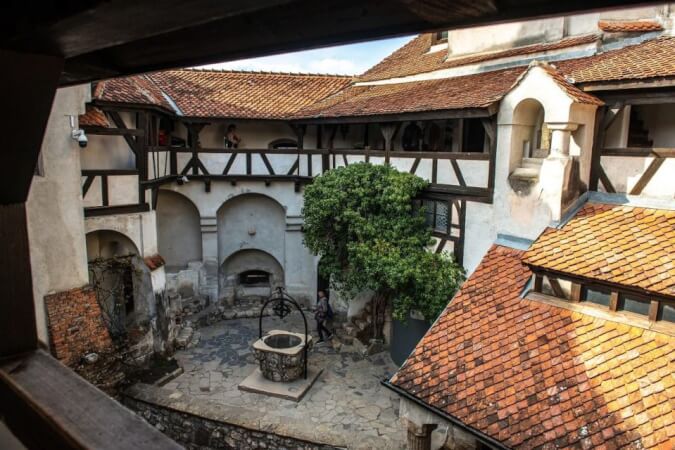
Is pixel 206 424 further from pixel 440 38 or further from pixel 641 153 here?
pixel 440 38

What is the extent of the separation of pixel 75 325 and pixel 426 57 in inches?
478

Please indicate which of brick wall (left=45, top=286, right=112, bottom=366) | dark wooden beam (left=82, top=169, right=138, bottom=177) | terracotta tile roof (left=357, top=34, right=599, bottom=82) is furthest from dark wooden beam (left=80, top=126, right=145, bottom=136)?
terracotta tile roof (left=357, top=34, right=599, bottom=82)

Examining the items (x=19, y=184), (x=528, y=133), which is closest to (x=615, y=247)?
(x=528, y=133)

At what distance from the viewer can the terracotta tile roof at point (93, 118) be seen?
1014 centimetres

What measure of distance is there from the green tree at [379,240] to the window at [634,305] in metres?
3.96

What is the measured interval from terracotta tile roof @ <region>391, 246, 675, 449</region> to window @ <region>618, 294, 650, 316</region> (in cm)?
28

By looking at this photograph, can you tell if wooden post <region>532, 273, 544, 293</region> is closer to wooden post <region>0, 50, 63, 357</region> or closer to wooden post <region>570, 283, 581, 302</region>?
wooden post <region>570, 283, 581, 302</region>

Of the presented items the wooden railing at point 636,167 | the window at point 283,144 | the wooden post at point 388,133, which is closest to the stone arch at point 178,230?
the window at point 283,144

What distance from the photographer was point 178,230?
52.3 feet

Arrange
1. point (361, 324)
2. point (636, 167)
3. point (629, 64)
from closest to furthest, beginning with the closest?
point (636, 167)
point (629, 64)
point (361, 324)

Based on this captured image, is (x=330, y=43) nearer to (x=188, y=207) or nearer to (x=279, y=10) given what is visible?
(x=279, y=10)

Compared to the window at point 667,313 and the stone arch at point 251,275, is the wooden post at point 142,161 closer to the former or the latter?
the stone arch at point 251,275

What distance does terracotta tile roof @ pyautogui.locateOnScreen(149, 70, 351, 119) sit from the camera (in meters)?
15.2

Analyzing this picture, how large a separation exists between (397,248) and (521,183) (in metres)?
3.13
